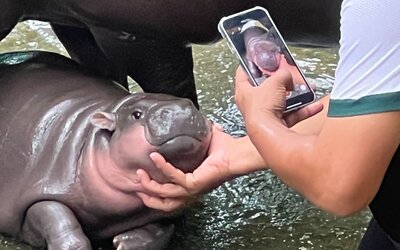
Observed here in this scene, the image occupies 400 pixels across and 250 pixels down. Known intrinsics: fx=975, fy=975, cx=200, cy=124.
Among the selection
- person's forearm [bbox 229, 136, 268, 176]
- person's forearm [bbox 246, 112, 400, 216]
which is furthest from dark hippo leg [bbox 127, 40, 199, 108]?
person's forearm [bbox 246, 112, 400, 216]

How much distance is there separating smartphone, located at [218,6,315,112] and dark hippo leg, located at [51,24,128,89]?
73 centimetres

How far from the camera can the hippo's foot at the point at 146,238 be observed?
69.7 inches

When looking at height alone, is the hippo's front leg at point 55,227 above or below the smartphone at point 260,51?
below

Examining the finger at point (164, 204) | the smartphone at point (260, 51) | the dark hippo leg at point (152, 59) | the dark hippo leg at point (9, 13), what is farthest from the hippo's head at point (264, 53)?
the dark hippo leg at point (9, 13)

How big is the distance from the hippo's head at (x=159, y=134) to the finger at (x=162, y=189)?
0.02m

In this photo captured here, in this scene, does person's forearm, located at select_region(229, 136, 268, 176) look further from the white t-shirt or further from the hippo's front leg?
the white t-shirt

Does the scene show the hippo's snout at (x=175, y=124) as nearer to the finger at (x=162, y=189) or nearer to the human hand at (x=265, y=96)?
the finger at (x=162, y=189)

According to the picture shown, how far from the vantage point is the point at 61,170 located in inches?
72.7

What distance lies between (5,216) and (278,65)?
27.1 inches

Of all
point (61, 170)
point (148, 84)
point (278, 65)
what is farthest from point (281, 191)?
point (278, 65)

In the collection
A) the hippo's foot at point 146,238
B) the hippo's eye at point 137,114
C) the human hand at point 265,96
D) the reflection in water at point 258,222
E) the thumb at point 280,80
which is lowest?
the reflection in water at point 258,222

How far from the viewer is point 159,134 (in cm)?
172

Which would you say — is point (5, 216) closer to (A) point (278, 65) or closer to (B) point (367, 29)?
(A) point (278, 65)

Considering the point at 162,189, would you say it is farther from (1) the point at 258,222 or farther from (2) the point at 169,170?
(1) the point at 258,222
